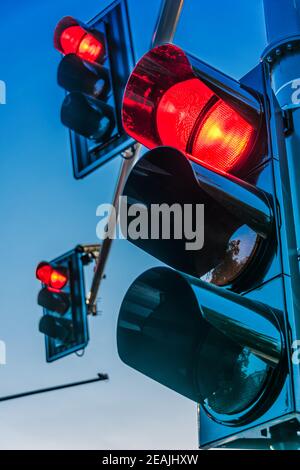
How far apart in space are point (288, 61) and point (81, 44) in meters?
1.60

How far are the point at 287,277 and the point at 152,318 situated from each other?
0.24m

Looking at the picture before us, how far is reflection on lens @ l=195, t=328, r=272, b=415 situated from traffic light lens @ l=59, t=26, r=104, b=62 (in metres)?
1.82

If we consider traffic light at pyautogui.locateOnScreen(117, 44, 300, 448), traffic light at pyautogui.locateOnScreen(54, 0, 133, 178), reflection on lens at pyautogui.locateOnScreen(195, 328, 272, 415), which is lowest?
reflection on lens at pyautogui.locateOnScreen(195, 328, 272, 415)

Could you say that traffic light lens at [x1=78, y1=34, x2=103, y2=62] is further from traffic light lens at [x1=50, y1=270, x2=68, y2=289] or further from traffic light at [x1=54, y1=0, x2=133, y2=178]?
traffic light lens at [x1=50, y1=270, x2=68, y2=289]

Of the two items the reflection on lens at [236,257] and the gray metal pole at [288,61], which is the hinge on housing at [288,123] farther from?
the reflection on lens at [236,257]

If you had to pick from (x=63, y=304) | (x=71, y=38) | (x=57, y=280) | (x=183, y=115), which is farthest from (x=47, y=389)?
(x=183, y=115)

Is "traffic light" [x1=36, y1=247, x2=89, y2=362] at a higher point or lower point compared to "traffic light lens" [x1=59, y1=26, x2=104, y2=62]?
higher

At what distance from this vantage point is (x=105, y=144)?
274cm

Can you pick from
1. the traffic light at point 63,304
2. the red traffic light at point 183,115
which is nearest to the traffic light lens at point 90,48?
the red traffic light at point 183,115

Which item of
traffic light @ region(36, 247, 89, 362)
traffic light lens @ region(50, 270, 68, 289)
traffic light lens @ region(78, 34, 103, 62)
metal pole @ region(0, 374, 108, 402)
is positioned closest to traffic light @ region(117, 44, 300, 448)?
traffic light lens @ region(78, 34, 103, 62)

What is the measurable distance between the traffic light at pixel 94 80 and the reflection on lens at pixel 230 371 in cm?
146

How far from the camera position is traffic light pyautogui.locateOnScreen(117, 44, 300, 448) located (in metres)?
1.30

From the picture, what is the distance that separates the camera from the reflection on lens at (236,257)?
4.76 feet

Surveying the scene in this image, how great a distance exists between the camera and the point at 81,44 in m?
2.98
